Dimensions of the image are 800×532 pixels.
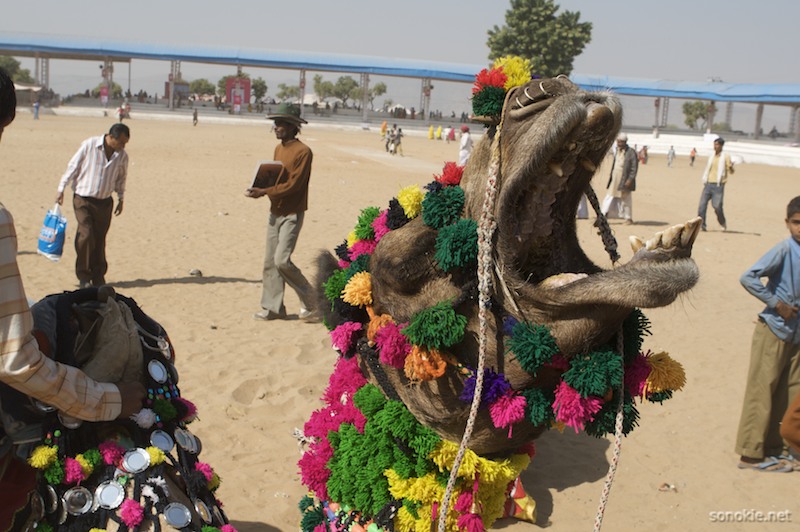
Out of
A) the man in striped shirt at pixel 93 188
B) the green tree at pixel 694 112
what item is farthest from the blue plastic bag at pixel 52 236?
the green tree at pixel 694 112

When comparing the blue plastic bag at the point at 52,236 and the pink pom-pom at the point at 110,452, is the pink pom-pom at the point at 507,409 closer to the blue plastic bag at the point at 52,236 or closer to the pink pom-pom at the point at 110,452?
the pink pom-pom at the point at 110,452

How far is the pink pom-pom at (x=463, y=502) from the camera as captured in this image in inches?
128

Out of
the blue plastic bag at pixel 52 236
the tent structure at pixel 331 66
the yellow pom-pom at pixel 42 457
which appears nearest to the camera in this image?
the yellow pom-pom at pixel 42 457

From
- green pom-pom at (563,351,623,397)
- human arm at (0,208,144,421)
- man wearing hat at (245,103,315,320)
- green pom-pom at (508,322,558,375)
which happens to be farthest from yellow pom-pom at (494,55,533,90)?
man wearing hat at (245,103,315,320)

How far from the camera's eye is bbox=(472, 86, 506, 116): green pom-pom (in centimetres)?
286

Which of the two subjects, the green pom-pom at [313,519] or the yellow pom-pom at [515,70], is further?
the green pom-pom at [313,519]

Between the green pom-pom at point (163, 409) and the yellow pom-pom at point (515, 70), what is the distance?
1668 mm

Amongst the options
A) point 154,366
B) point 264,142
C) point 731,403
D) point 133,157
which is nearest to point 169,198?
point 133,157

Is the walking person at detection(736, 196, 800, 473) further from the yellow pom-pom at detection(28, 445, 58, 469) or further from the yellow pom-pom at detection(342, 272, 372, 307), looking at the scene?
the yellow pom-pom at detection(28, 445, 58, 469)

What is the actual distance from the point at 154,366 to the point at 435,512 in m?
1.30

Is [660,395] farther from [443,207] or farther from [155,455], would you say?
→ [155,455]

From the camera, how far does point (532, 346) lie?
260 centimetres

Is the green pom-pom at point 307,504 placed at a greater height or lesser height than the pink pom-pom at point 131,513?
lesser

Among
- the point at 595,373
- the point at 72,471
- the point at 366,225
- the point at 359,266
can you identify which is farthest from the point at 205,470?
the point at 595,373
